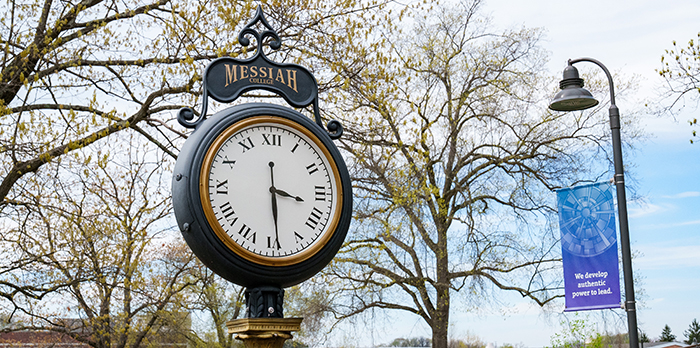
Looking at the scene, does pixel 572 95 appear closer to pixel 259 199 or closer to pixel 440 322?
pixel 259 199

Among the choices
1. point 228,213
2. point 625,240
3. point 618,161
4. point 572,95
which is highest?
point 572,95

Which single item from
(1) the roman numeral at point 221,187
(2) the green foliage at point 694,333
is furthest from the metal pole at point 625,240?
(2) the green foliage at point 694,333

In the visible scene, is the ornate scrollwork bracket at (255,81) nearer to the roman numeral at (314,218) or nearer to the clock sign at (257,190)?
the clock sign at (257,190)

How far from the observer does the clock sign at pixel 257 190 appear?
8.75ft

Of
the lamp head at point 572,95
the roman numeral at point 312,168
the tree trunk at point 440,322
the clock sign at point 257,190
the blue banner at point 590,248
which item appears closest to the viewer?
the clock sign at point 257,190

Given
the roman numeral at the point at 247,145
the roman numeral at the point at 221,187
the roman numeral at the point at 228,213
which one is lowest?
the roman numeral at the point at 228,213

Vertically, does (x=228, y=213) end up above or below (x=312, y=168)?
below

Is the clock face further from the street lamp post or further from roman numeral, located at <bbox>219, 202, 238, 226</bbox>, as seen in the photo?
the street lamp post

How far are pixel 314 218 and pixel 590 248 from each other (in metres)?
7.16

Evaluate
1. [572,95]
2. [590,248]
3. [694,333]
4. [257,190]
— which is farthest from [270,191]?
[694,333]

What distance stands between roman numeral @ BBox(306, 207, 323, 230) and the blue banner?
7.04 m

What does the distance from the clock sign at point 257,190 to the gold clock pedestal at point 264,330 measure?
154 mm

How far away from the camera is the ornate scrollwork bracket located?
2971 millimetres

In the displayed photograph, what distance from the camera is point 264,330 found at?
2.73 meters
